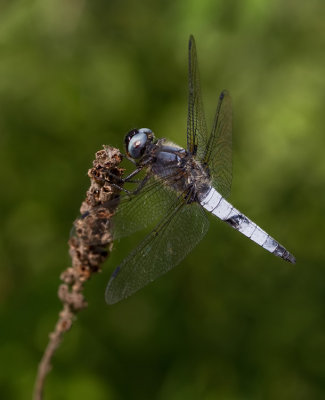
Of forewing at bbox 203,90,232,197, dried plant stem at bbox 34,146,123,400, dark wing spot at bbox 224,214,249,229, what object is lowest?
dried plant stem at bbox 34,146,123,400

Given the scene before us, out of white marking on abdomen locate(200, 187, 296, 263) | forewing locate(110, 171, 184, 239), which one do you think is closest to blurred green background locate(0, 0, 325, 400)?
white marking on abdomen locate(200, 187, 296, 263)

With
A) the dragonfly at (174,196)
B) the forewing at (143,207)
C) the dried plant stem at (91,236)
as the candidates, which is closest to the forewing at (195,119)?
the dragonfly at (174,196)

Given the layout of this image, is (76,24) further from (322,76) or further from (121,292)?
(121,292)

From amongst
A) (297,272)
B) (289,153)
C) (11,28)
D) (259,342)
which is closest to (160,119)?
(289,153)

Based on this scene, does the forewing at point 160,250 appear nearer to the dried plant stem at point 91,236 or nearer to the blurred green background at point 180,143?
the dried plant stem at point 91,236

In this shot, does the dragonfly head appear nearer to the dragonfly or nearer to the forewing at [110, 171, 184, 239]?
the dragonfly
